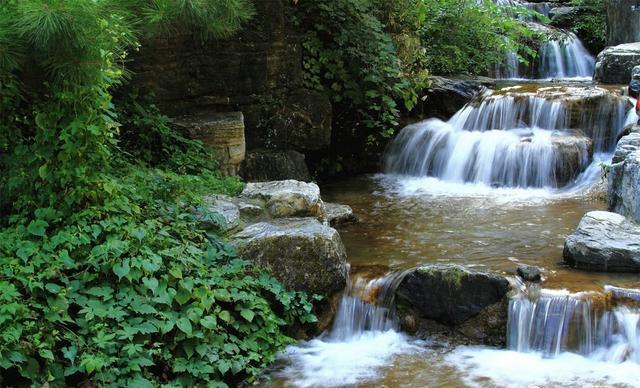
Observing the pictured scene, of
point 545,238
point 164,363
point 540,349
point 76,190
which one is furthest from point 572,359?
point 76,190

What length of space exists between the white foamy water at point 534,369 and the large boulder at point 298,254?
1141 millimetres

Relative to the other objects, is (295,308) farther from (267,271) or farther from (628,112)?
(628,112)

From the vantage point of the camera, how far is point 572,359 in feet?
17.5

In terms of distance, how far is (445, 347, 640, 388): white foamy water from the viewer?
16.4ft

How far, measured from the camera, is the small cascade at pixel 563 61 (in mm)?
13609

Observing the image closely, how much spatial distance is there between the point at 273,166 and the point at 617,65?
5.73m

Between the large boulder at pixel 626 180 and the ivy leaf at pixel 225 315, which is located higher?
the large boulder at pixel 626 180

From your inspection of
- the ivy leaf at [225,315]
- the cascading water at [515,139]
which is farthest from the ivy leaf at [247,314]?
the cascading water at [515,139]

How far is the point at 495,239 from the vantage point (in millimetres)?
7078

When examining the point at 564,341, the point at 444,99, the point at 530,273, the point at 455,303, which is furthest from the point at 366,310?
the point at 444,99

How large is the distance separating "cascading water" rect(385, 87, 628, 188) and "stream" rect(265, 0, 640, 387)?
0.05 ft

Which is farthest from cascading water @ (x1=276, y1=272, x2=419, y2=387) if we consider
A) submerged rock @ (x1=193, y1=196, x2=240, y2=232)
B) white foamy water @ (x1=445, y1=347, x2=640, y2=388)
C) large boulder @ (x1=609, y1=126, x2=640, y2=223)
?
large boulder @ (x1=609, y1=126, x2=640, y2=223)

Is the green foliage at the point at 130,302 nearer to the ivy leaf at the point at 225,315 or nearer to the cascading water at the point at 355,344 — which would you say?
the ivy leaf at the point at 225,315

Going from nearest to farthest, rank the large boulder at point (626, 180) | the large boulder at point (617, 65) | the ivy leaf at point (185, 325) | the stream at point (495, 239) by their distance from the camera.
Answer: the ivy leaf at point (185, 325)
the stream at point (495, 239)
the large boulder at point (626, 180)
the large boulder at point (617, 65)
